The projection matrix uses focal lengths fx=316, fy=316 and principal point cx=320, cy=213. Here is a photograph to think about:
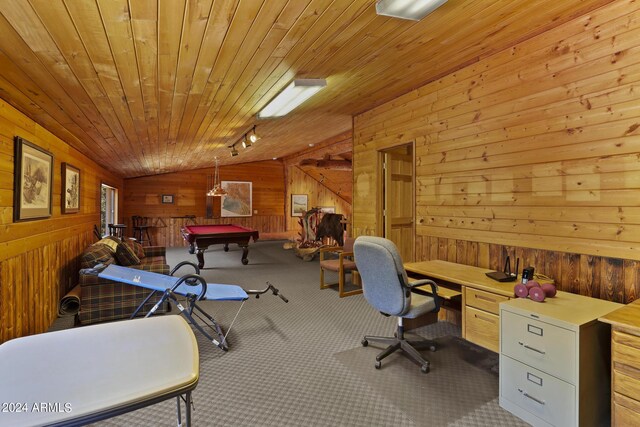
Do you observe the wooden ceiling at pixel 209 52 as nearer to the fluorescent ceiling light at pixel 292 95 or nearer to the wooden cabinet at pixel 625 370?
the fluorescent ceiling light at pixel 292 95

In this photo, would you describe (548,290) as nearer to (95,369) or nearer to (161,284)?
(95,369)

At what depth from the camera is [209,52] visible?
Answer: 199 centimetres

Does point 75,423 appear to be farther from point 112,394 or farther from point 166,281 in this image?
point 166,281

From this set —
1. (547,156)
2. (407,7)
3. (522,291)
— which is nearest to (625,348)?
(522,291)

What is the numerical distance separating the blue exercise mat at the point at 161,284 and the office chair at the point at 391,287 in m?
1.28

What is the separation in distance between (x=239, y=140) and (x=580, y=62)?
4.74 metres

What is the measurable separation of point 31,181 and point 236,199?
820 centimetres

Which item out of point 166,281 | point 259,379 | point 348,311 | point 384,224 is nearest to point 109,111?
point 166,281

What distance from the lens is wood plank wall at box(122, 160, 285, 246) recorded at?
994 cm

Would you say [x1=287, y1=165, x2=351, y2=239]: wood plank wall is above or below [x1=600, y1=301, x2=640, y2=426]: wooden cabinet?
above

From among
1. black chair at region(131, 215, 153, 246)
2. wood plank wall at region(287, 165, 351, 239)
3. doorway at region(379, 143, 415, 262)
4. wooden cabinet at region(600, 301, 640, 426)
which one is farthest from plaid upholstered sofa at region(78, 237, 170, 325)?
wood plank wall at region(287, 165, 351, 239)

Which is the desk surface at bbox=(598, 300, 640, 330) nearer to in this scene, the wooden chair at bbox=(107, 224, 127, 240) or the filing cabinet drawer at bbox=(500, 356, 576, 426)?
the filing cabinet drawer at bbox=(500, 356, 576, 426)

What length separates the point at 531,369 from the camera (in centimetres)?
193

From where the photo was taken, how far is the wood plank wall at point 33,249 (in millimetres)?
2330
